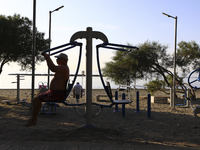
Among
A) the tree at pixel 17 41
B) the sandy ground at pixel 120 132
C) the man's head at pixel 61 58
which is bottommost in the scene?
the sandy ground at pixel 120 132

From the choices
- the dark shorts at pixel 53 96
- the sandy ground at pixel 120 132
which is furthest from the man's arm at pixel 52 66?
the sandy ground at pixel 120 132

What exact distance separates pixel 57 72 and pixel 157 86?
12.6 m

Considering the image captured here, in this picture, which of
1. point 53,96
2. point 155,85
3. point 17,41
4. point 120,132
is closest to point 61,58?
point 53,96

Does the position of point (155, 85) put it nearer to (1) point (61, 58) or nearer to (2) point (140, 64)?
(2) point (140, 64)

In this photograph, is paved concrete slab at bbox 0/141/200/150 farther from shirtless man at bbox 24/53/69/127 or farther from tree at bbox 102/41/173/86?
tree at bbox 102/41/173/86

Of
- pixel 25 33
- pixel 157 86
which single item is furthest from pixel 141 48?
pixel 25 33

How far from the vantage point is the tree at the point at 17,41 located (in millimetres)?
15477

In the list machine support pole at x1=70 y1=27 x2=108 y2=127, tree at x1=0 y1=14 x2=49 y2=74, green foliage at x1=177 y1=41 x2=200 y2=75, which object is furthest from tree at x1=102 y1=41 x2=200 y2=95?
machine support pole at x1=70 y1=27 x2=108 y2=127

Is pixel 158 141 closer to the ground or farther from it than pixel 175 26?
closer to the ground

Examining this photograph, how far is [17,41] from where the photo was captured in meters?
15.7

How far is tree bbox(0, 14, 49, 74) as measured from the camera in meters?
15.5

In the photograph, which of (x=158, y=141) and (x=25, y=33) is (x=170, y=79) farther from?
(x=158, y=141)

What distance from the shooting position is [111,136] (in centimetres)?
625

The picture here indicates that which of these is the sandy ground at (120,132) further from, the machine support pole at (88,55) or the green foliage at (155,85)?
the green foliage at (155,85)
